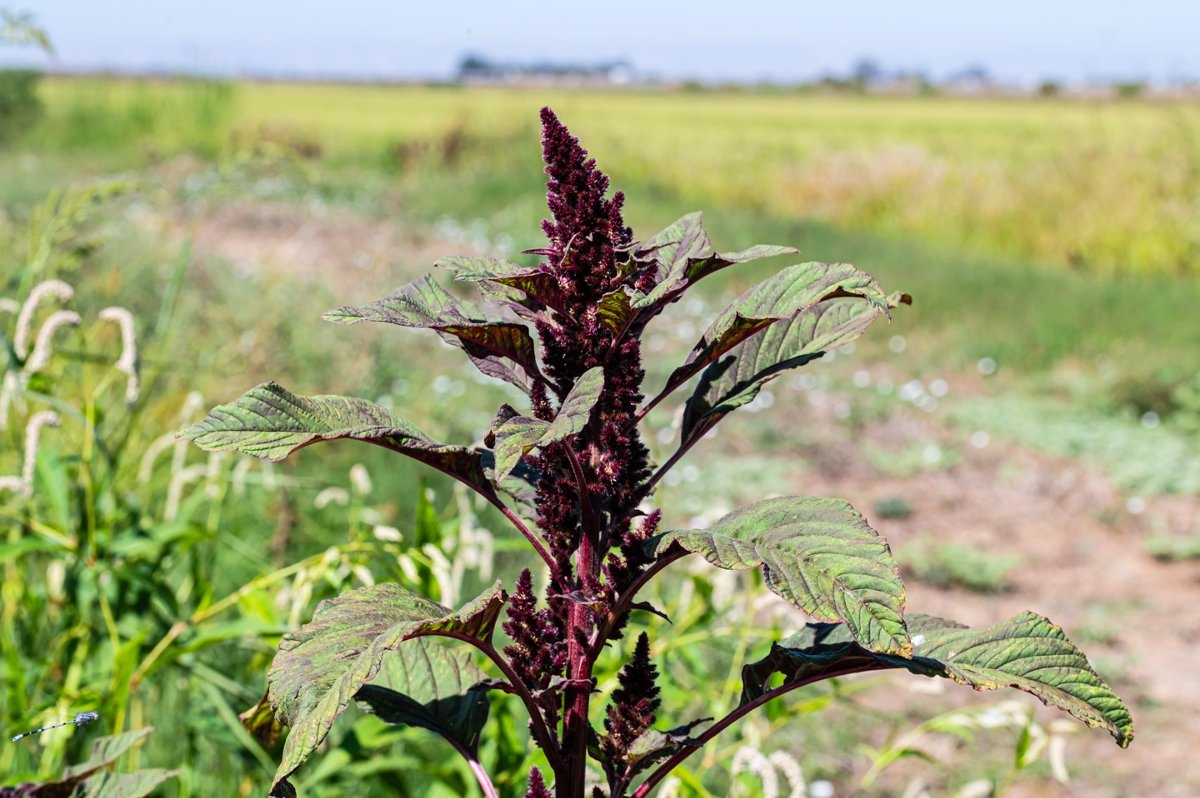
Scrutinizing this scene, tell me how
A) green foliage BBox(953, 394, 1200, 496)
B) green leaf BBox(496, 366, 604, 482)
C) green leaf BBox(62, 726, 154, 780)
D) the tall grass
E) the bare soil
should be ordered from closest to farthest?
green leaf BBox(496, 366, 604, 482) → green leaf BBox(62, 726, 154, 780) → the bare soil → green foliage BBox(953, 394, 1200, 496) → the tall grass

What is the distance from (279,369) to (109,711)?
2390mm

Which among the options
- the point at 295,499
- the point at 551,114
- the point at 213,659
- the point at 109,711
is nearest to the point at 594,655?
the point at 551,114

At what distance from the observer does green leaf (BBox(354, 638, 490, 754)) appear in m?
0.95

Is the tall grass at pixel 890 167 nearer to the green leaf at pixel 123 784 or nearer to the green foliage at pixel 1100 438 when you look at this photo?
the green leaf at pixel 123 784

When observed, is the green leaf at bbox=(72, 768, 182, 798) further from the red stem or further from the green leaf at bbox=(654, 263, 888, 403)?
the green leaf at bbox=(654, 263, 888, 403)

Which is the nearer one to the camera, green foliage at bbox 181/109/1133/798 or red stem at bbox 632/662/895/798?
green foliage at bbox 181/109/1133/798

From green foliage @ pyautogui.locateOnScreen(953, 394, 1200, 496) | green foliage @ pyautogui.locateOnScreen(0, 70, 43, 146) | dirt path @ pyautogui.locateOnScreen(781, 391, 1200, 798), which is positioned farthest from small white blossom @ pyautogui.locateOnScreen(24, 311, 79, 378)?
green foliage @ pyautogui.locateOnScreen(0, 70, 43, 146)

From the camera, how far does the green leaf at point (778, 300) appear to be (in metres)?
0.76

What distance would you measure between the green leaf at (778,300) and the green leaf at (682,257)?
0.09ft

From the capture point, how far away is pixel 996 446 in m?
5.07

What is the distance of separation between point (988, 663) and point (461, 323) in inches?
18.0

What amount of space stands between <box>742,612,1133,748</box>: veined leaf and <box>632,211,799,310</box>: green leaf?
0.96 ft

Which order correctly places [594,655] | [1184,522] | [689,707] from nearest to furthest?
[594,655]
[689,707]
[1184,522]

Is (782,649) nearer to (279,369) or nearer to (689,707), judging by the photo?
(689,707)
